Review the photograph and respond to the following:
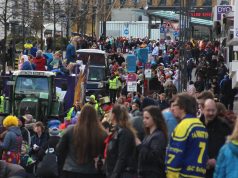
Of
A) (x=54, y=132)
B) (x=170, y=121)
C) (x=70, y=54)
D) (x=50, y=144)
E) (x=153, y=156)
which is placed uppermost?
(x=70, y=54)

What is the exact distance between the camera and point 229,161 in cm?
868

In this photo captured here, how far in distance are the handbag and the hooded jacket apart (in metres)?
1.53

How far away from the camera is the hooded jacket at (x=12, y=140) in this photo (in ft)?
52.0

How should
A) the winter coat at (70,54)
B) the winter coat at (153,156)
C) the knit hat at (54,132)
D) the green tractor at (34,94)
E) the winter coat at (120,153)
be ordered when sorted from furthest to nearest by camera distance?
the winter coat at (70,54) → the green tractor at (34,94) → the knit hat at (54,132) → the winter coat at (120,153) → the winter coat at (153,156)

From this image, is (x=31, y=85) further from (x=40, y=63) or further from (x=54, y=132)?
(x=54, y=132)

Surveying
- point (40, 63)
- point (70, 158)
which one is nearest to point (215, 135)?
point (70, 158)

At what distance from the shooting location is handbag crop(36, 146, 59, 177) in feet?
46.2

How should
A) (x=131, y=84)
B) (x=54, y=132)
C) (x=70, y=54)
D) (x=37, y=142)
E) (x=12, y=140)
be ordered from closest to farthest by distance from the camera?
(x=54, y=132)
(x=12, y=140)
(x=37, y=142)
(x=131, y=84)
(x=70, y=54)

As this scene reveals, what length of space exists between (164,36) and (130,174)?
181 feet

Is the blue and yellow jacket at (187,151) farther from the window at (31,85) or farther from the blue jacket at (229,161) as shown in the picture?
the window at (31,85)

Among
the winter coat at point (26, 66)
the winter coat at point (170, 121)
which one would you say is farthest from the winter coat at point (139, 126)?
the winter coat at point (26, 66)

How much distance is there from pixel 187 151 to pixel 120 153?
98 centimetres

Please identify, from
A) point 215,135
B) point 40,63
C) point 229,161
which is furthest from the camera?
point 40,63

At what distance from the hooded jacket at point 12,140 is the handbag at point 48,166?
5.01 feet
